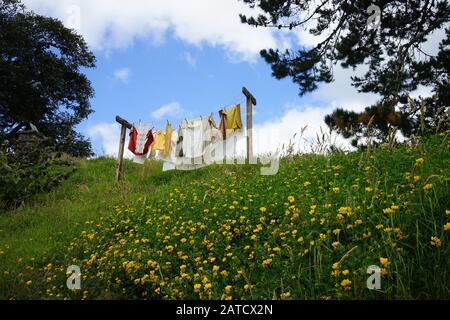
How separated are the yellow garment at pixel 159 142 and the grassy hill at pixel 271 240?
2874mm

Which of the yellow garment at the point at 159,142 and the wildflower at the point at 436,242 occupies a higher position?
the yellow garment at the point at 159,142

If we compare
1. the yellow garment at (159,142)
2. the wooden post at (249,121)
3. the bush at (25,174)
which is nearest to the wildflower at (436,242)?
the wooden post at (249,121)

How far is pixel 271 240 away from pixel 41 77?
20906 millimetres

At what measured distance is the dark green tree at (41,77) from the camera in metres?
21.3

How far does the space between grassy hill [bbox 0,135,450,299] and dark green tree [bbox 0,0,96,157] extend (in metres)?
14.7

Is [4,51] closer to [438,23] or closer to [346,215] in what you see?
[438,23]

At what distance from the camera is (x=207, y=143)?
1056 cm

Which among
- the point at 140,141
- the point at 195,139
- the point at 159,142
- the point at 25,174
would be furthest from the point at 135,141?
the point at 25,174

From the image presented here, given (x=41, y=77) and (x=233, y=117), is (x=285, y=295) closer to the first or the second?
(x=233, y=117)

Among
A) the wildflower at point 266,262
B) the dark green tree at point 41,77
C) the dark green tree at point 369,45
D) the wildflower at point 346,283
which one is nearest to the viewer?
the wildflower at point 346,283

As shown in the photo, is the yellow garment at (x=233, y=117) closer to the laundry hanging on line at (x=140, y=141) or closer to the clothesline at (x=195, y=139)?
the clothesline at (x=195, y=139)
